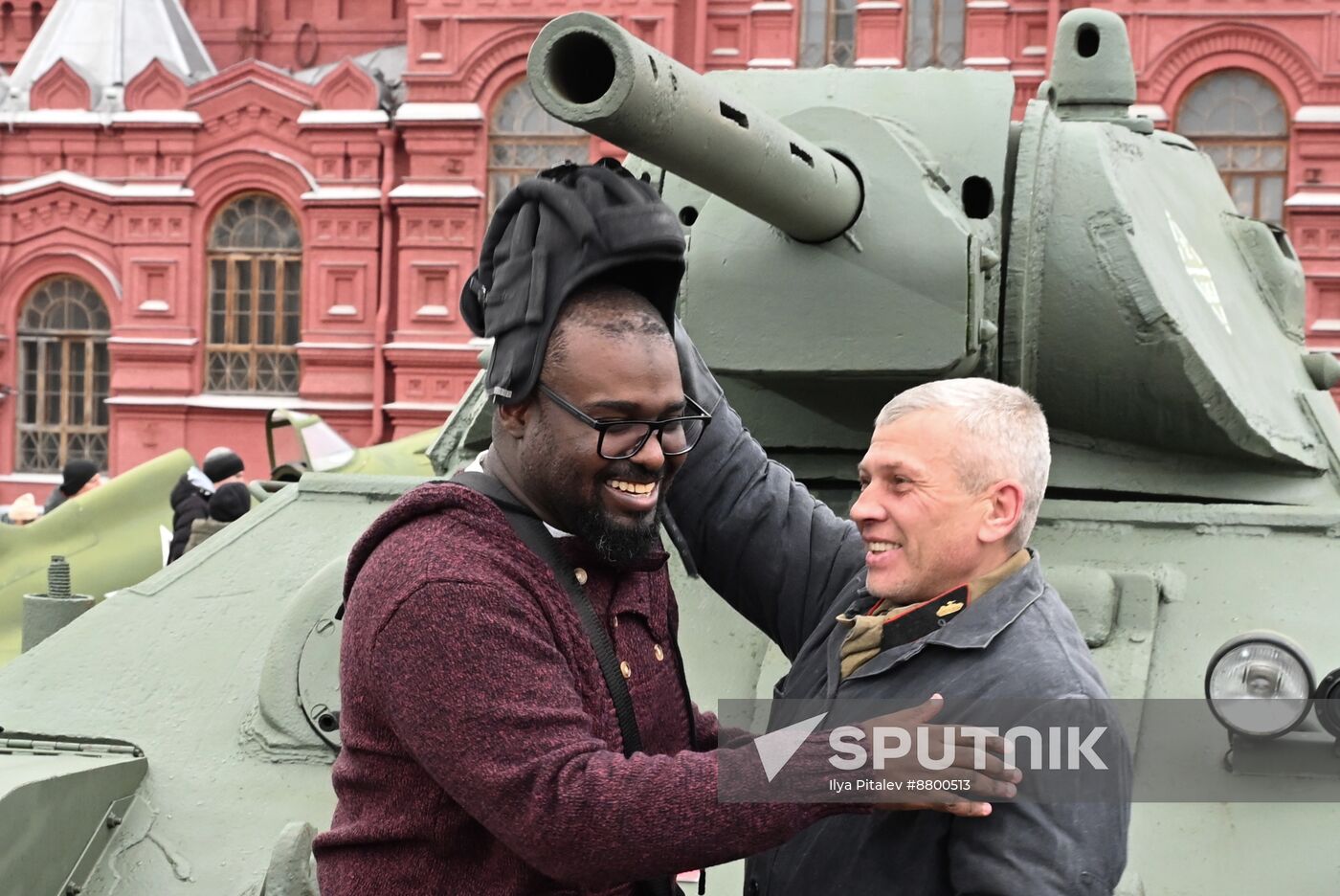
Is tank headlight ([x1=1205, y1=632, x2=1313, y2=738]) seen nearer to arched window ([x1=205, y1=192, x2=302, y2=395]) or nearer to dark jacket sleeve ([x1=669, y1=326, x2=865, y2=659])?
dark jacket sleeve ([x1=669, y1=326, x2=865, y2=659])

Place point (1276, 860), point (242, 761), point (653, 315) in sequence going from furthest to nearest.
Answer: point (242, 761) → point (1276, 860) → point (653, 315)

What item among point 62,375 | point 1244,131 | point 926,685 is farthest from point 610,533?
point 62,375

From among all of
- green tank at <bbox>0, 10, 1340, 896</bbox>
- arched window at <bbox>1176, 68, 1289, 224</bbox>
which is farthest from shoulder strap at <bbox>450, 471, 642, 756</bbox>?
arched window at <bbox>1176, 68, 1289, 224</bbox>

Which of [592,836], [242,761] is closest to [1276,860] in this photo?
[592,836]

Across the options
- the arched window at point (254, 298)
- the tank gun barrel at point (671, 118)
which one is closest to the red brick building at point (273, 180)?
the arched window at point (254, 298)

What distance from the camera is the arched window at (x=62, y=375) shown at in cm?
2172

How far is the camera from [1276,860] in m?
3.38

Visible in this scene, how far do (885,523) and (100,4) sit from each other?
2052cm

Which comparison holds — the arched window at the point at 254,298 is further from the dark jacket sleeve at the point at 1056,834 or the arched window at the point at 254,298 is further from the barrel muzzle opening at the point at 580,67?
→ the dark jacket sleeve at the point at 1056,834

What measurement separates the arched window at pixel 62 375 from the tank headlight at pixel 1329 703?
1981cm

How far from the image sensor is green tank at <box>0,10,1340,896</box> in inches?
139

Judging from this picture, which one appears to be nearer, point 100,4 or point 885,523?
point 885,523

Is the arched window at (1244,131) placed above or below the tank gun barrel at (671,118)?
above

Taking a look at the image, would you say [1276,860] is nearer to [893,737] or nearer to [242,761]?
[893,737]
